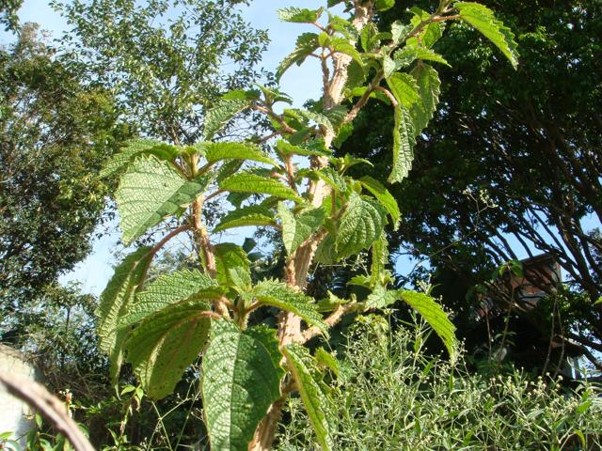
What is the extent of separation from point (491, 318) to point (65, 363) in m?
5.25

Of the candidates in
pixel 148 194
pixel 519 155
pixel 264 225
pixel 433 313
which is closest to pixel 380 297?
pixel 433 313

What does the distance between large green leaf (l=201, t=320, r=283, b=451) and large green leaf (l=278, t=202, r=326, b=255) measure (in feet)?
0.40

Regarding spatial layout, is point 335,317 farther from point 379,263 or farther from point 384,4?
point 384,4

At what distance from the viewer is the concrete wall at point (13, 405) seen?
8.28 m

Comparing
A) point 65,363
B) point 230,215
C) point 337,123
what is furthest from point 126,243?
point 65,363

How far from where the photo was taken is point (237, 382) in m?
0.75

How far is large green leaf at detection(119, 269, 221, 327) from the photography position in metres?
0.79

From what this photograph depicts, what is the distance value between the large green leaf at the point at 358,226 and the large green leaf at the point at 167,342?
0.21 meters

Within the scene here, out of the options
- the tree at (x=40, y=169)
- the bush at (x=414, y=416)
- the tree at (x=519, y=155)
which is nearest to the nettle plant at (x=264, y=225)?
the bush at (x=414, y=416)

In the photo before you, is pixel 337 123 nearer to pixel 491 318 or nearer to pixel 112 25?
pixel 491 318

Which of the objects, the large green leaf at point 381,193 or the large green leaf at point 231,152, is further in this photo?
the large green leaf at point 381,193

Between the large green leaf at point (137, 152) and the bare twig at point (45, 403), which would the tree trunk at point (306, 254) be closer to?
the large green leaf at point (137, 152)

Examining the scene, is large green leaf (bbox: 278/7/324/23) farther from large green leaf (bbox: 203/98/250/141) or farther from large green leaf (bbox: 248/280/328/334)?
large green leaf (bbox: 248/280/328/334)

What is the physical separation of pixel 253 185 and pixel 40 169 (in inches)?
518
